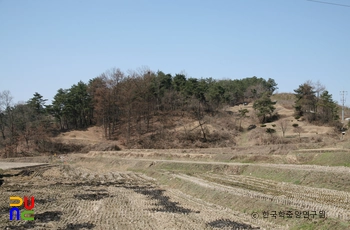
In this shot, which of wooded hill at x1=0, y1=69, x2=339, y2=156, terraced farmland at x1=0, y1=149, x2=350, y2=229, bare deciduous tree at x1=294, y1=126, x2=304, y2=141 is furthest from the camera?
wooded hill at x1=0, y1=69, x2=339, y2=156

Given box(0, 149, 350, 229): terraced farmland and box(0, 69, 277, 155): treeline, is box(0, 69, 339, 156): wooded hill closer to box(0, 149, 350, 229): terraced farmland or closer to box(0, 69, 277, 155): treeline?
box(0, 69, 277, 155): treeline

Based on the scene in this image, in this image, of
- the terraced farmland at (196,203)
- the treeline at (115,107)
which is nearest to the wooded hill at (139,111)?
the treeline at (115,107)

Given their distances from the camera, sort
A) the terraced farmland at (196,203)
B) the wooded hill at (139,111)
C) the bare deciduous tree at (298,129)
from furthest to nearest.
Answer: the wooded hill at (139,111) < the bare deciduous tree at (298,129) < the terraced farmland at (196,203)

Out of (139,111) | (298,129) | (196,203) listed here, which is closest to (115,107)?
(139,111)

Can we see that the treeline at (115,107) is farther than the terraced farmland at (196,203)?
Yes

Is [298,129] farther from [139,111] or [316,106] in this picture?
[139,111]

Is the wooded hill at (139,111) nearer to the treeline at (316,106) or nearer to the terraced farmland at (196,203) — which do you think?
the treeline at (316,106)

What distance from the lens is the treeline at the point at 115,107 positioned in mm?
58469

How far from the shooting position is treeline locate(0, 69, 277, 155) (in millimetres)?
58469

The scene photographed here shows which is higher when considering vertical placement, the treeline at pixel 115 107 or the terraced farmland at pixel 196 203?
the treeline at pixel 115 107

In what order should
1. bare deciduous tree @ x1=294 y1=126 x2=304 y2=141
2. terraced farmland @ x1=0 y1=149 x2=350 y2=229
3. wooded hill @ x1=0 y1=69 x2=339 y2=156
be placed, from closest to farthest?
terraced farmland @ x1=0 y1=149 x2=350 y2=229
bare deciduous tree @ x1=294 y1=126 x2=304 y2=141
wooded hill @ x1=0 y1=69 x2=339 y2=156

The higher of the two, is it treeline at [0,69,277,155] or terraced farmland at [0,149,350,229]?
treeline at [0,69,277,155]

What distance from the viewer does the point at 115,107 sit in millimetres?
65125

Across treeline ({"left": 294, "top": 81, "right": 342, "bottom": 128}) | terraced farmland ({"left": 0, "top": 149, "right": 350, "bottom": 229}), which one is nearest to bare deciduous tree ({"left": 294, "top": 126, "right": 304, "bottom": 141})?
treeline ({"left": 294, "top": 81, "right": 342, "bottom": 128})
